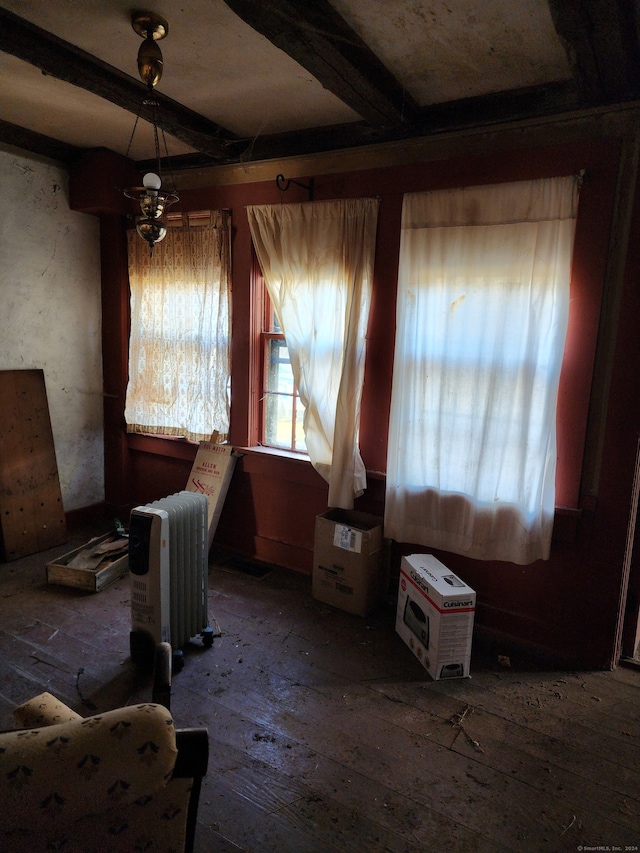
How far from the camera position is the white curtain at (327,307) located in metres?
3.17

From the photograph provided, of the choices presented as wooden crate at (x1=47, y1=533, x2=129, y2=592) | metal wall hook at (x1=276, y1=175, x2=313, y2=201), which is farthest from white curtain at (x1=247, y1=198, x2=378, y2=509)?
wooden crate at (x1=47, y1=533, x2=129, y2=592)

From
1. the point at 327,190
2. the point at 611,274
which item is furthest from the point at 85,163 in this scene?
the point at 611,274

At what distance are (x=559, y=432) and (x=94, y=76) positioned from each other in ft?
9.60

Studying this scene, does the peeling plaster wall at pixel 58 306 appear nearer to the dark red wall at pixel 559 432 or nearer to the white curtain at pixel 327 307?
the dark red wall at pixel 559 432

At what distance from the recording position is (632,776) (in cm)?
212

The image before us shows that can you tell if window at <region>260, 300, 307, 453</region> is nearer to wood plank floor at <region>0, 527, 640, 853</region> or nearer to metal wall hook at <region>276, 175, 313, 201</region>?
metal wall hook at <region>276, 175, 313, 201</region>

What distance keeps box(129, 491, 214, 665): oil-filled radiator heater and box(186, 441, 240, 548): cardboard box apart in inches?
39.2

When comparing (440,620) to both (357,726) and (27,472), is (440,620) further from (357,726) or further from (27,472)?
(27,472)

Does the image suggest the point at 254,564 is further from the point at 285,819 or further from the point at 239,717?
the point at 285,819

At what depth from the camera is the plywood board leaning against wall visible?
3877mm

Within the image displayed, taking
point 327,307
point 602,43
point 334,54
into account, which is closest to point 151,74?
point 334,54

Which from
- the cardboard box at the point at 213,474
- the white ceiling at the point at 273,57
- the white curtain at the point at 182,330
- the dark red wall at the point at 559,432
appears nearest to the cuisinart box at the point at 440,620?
the dark red wall at the point at 559,432

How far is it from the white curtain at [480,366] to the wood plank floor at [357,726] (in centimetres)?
71

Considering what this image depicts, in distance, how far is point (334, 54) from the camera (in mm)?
2238
